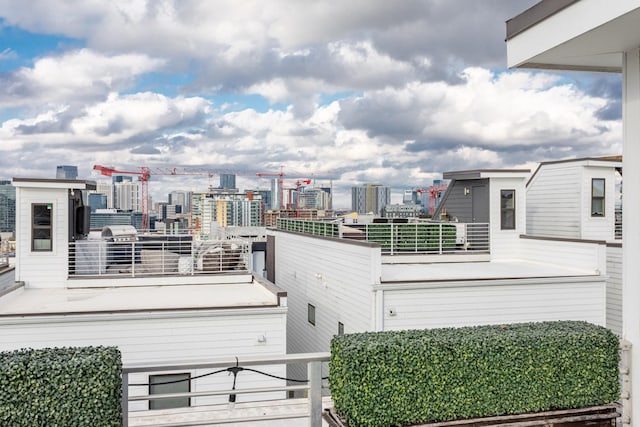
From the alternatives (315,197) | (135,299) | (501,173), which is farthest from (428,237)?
(315,197)

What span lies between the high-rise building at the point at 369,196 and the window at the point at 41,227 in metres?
64.4

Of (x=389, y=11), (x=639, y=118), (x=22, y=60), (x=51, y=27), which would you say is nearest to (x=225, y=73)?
(x=51, y=27)

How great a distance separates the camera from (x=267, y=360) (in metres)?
4.64

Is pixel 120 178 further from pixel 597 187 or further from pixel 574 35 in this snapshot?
pixel 574 35

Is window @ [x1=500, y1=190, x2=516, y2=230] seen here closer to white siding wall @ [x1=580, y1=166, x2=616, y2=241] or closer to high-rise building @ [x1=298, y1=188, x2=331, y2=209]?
white siding wall @ [x1=580, y1=166, x2=616, y2=241]

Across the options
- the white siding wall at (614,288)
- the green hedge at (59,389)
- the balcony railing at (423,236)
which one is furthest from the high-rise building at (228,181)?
the green hedge at (59,389)

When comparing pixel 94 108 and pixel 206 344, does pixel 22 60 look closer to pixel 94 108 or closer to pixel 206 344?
pixel 94 108

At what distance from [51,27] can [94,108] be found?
7640mm

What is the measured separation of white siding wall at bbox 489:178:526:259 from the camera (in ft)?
50.6

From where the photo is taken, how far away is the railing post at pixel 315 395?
4.90 meters

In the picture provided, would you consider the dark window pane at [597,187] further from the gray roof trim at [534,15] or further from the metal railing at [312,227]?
the gray roof trim at [534,15]

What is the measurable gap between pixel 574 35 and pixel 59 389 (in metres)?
5.02

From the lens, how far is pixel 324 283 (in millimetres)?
13758

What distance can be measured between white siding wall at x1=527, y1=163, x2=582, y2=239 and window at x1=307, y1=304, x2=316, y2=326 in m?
8.31
